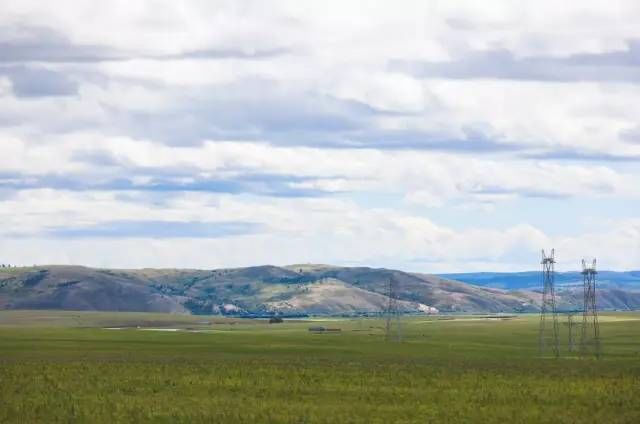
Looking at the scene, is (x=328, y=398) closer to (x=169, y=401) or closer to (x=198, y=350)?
(x=169, y=401)

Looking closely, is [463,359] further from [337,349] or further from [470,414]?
[470,414]

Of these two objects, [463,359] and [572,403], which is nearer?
[572,403]

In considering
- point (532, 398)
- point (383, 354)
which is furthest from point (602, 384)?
point (383, 354)

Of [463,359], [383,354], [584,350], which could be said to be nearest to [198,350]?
[383,354]

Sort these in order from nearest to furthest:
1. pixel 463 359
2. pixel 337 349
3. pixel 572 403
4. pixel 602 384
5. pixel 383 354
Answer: pixel 572 403 → pixel 602 384 → pixel 463 359 → pixel 383 354 → pixel 337 349

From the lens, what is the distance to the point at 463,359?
164 metres

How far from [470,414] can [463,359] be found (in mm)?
74382

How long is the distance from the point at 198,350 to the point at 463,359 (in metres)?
42.1

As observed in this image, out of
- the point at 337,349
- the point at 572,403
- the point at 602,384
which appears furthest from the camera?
the point at 337,349

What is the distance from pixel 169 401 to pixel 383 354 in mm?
83712

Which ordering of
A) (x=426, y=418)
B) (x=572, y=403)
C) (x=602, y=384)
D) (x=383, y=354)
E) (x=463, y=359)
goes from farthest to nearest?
(x=383, y=354) < (x=463, y=359) < (x=602, y=384) < (x=572, y=403) < (x=426, y=418)

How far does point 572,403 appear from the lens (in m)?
97.4

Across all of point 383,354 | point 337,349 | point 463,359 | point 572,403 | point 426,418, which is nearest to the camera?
point 426,418

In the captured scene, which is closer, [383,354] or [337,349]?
[383,354]
